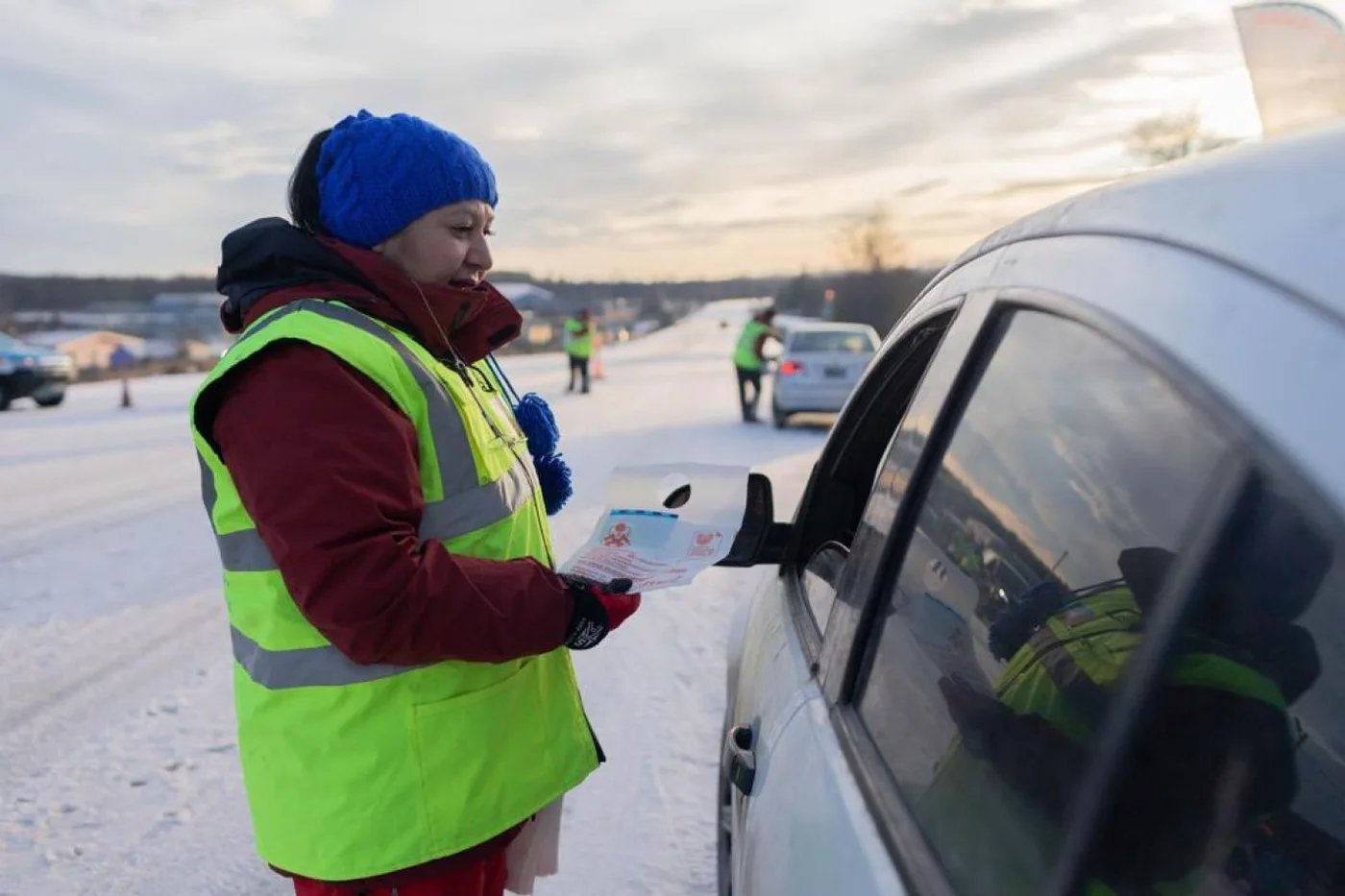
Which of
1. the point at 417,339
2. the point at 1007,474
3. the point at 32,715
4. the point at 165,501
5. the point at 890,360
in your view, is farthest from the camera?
the point at 165,501

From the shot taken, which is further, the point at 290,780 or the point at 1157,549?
the point at 290,780

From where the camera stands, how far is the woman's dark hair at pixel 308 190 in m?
1.93

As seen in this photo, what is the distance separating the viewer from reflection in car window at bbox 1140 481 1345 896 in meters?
0.70

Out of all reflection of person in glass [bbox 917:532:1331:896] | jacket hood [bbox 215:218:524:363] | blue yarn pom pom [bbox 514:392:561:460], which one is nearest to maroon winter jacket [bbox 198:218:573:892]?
jacket hood [bbox 215:218:524:363]

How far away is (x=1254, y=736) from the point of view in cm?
75

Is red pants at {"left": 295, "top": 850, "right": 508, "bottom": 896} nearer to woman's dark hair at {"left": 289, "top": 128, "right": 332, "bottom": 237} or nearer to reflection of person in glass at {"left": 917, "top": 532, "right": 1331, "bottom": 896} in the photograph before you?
reflection of person in glass at {"left": 917, "top": 532, "right": 1331, "bottom": 896}

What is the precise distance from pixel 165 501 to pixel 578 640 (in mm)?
8266

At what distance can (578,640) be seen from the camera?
1.76 metres

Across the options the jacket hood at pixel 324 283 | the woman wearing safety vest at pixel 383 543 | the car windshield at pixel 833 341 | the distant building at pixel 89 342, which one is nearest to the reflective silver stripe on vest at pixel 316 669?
the woman wearing safety vest at pixel 383 543

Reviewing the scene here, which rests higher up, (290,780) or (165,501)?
(290,780)

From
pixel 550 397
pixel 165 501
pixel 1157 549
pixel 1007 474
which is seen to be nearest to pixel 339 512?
pixel 1007 474

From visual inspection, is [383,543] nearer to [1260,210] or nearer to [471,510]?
[471,510]

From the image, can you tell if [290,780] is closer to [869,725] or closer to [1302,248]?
[869,725]

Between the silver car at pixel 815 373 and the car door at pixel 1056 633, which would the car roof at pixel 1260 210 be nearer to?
the car door at pixel 1056 633
